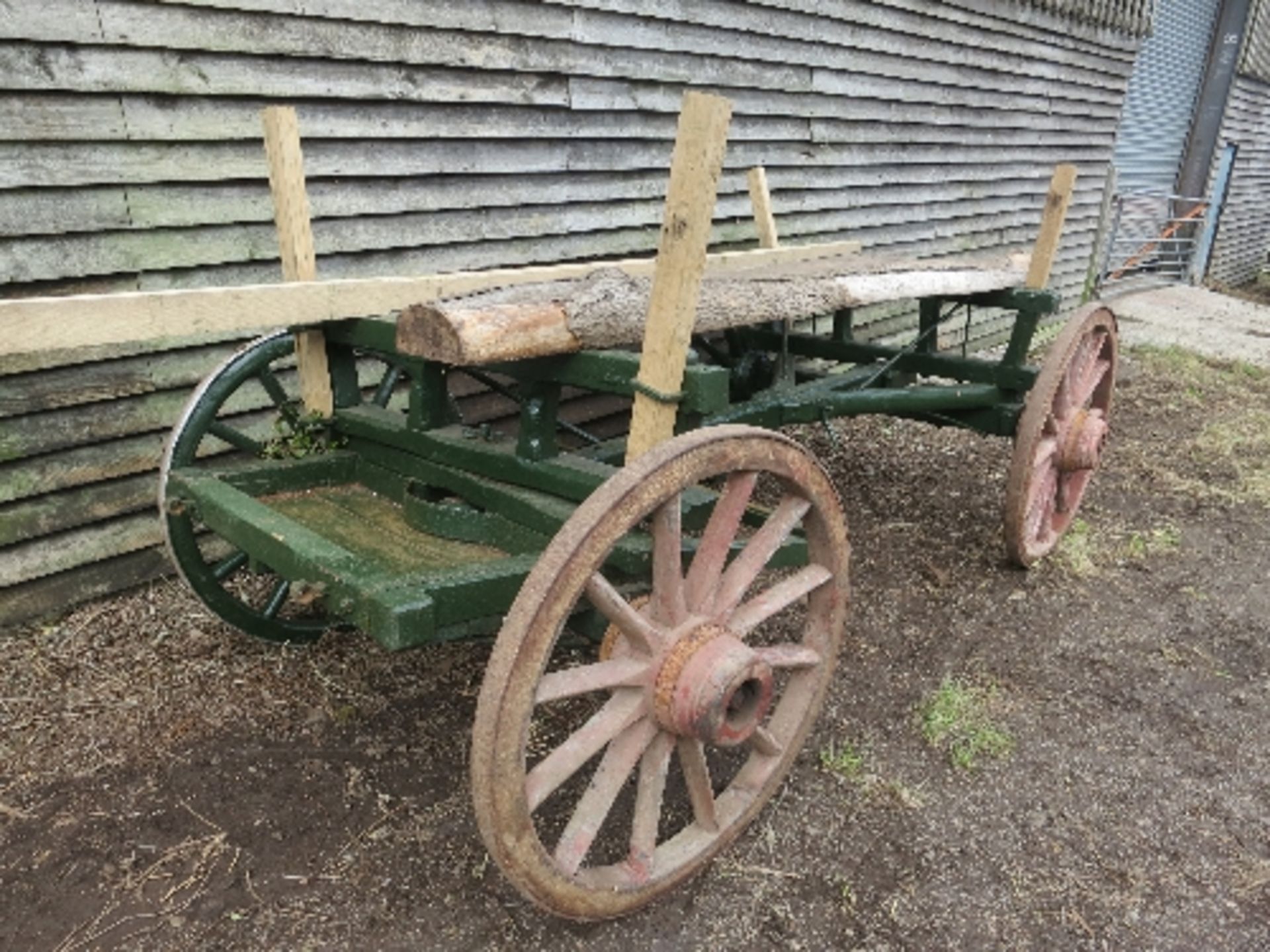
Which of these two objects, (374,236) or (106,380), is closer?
(106,380)

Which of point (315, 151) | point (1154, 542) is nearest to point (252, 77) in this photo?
point (315, 151)

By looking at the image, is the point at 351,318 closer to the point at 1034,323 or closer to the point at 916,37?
the point at 1034,323

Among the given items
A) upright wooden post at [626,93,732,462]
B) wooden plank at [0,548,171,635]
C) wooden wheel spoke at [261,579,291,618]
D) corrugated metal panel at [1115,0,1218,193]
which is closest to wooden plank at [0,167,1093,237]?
wooden plank at [0,548,171,635]

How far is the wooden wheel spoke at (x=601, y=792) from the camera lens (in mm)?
1805

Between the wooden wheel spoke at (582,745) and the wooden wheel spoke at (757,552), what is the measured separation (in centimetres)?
28

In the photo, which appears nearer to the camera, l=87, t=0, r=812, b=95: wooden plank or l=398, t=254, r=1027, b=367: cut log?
l=398, t=254, r=1027, b=367: cut log

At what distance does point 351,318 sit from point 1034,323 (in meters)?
2.68

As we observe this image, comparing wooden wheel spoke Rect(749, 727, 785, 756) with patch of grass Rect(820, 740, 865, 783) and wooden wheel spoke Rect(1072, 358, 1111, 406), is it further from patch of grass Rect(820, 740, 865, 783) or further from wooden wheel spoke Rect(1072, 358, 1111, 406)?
wooden wheel spoke Rect(1072, 358, 1111, 406)

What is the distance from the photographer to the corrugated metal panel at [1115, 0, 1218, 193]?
1069 centimetres

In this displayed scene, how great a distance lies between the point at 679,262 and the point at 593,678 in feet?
2.74

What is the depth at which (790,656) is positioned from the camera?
2205mm

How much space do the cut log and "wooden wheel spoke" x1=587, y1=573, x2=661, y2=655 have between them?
539 mm

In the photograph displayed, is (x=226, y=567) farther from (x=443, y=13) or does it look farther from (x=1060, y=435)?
(x=1060, y=435)

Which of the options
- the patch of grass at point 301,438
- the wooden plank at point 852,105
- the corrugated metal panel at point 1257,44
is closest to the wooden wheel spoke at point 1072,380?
the wooden plank at point 852,105
